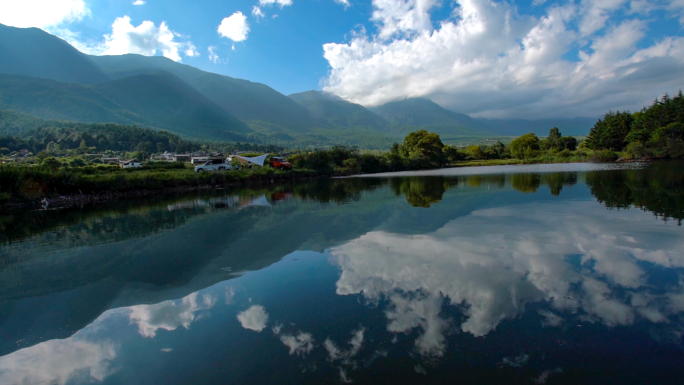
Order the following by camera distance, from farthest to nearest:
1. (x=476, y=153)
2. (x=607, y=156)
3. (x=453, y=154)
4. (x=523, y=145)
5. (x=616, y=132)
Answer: (x=476, y=153), (x=523, y=145), (x=453, y=154), (x=616, y=132), (x=607, y=156)

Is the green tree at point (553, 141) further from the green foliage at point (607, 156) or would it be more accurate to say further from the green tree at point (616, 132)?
the green foliage at point (607, 156)

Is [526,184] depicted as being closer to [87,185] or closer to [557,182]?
[557,182]

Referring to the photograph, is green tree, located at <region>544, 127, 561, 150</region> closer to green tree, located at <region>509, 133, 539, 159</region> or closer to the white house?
green tree, located at <region>509, 133, 539, 159</region>

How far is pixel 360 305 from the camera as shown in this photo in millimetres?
6051

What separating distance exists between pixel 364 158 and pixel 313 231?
2173 inches

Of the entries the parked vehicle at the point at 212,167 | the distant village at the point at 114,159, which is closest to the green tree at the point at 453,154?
the distant village at the point at 114,159

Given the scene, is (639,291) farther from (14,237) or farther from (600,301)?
(14,237)

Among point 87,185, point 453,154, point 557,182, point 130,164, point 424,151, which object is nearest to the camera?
point 557,182

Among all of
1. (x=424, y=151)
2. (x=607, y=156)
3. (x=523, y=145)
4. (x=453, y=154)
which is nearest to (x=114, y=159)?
(x=424, y=151)

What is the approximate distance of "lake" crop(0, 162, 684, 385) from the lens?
14.3 ft

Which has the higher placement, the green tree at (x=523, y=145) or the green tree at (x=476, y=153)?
the green tree at (x=523, y=145)

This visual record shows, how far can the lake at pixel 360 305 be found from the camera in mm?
4344

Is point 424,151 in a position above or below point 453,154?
above

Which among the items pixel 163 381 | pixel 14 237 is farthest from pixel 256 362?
pixel 14 237
